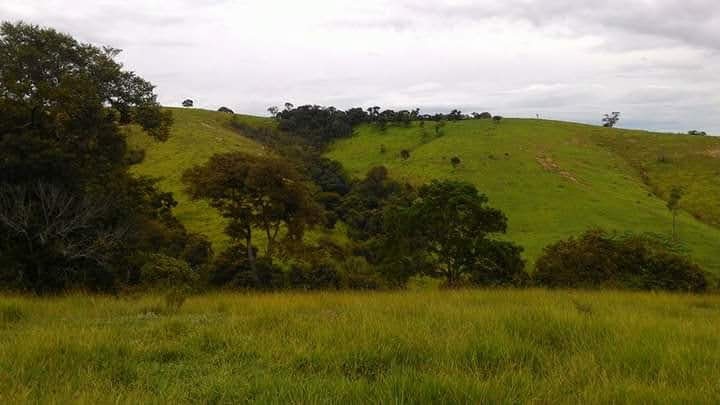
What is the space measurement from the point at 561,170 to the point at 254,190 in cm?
6065

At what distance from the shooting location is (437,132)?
91.2 m

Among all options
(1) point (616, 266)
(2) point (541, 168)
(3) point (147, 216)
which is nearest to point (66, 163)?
(3) point (147, 216)

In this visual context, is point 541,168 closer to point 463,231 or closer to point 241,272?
point 463,231

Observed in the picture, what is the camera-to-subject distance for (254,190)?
21.8 m

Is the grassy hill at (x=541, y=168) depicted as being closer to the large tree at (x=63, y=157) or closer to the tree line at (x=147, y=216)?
the tree line at (x=147, y=216)

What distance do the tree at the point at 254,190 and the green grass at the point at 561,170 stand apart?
27246 mm

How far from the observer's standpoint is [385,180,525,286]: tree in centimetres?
2192

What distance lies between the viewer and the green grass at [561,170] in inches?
2146

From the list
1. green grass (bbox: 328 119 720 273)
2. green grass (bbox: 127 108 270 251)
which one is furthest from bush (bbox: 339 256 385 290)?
green grass (bbox: 328 119 720 273)

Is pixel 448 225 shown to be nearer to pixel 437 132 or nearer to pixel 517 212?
pixel 517 212

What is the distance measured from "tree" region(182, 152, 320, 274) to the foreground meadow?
46.6 feet

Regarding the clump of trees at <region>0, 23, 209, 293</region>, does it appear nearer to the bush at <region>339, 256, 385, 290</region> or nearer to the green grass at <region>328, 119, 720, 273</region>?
the bush at <region>339, 256, 385, 290</region>

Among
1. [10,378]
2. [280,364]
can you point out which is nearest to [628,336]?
[280,364]

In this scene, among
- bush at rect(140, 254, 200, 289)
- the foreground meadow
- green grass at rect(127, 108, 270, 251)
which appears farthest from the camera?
green grass at rect(127, 108, 270, 251)
